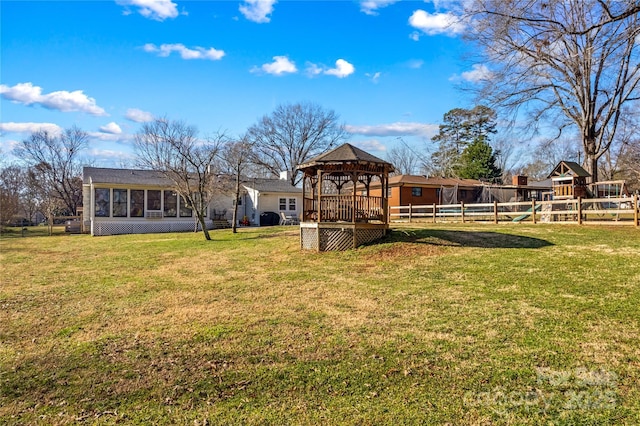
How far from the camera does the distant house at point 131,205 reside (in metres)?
24.6

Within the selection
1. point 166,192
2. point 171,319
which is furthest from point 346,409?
point 166,192

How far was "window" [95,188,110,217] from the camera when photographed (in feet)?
81.3

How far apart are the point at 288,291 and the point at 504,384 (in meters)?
5.13

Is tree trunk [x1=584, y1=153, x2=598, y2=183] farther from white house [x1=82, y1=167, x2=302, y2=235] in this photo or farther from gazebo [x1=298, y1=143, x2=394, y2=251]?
white house [x1=82, y1=167, x2=302, y2=235]

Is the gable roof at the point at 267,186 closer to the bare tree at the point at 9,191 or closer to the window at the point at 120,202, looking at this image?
the window at the point at 120,202

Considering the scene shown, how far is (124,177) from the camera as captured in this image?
2608 centimetres

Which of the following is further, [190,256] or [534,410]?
[190,256]

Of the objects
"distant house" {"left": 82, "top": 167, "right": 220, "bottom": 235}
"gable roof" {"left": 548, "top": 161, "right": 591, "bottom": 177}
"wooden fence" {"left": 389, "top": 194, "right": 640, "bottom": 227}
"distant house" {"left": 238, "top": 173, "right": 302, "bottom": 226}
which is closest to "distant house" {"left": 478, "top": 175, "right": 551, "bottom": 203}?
"wooden fence" {"left": 389, "top": 194, "right": 640, "bottom": 227}

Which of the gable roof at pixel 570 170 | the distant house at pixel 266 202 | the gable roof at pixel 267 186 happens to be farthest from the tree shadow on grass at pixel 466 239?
the gable roof at pixel 267 186

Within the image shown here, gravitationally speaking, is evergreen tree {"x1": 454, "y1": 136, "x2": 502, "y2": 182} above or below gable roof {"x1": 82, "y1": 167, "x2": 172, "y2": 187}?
above

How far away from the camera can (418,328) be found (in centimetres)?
618

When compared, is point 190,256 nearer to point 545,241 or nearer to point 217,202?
point 545,241

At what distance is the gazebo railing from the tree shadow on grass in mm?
984

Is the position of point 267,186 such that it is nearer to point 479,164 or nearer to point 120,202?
point 120,202
